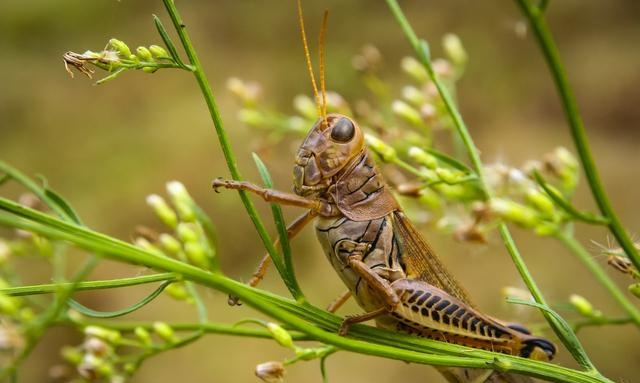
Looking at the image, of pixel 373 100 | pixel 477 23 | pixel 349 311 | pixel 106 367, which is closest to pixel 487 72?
pixel 477 23

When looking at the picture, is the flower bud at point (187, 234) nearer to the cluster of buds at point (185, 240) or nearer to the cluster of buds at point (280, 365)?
the cluster of buds at point (185, 240)

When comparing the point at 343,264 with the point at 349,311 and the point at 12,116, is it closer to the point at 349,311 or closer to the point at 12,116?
the point at 349,311

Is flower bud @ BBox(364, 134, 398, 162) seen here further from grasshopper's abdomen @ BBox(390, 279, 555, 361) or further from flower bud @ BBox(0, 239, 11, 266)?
flower bud @ BBox(0, 239, 11, 266)

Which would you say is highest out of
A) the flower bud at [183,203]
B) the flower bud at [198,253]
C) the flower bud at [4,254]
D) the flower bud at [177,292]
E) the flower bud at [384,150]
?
the flower bud at [384,150]

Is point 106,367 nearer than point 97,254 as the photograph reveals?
No

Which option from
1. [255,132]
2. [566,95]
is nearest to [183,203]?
[566,95]

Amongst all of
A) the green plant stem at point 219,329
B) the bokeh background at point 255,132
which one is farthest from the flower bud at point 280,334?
the bokeh background at point 255,132

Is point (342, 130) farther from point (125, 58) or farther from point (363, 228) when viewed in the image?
point (125, 58)
